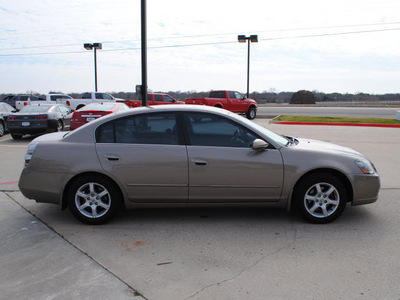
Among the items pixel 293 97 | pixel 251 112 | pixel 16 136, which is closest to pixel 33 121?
pixel 16 136

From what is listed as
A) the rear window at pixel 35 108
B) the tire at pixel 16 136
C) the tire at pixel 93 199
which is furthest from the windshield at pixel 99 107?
the tire at pixel 93 199

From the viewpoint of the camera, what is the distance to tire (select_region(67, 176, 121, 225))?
4.72 meters

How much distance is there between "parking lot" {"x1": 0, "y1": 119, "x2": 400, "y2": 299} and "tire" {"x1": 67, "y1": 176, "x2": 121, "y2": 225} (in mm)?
143

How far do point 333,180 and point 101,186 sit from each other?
294 centimetres

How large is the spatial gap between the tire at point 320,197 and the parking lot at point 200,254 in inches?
5.9

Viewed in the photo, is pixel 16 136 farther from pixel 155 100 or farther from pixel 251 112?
pixel 251 112

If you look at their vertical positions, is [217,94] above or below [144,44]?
below

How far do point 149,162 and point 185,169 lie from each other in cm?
46

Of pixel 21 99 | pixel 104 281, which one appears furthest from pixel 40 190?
pixel 21 99

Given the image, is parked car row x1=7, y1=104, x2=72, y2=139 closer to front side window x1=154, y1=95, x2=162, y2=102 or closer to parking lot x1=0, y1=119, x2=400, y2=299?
parking lot x1=0, y1=119, x2=400, y2=299

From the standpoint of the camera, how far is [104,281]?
3.38m

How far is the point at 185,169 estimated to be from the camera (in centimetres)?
465

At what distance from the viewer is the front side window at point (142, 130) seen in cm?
479

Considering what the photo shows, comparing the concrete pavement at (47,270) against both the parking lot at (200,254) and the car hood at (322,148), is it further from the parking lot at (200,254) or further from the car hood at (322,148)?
the car hood at (322,148)
